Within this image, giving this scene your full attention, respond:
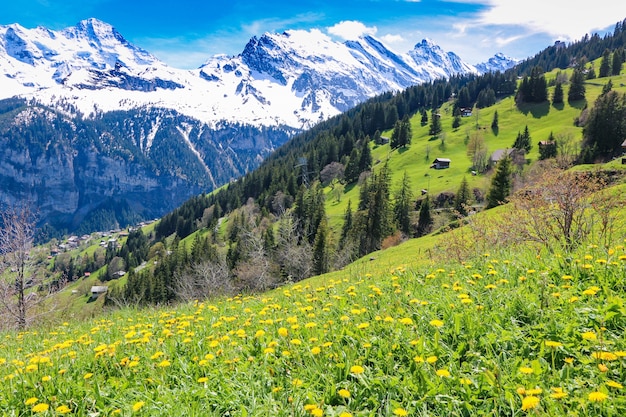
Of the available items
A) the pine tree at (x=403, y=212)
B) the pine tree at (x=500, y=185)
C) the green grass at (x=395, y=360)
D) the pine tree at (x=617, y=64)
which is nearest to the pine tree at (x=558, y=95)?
the pine tree at (x=617, y=64)

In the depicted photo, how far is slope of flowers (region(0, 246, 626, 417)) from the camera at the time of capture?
3.25 metres

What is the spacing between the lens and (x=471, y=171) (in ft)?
308

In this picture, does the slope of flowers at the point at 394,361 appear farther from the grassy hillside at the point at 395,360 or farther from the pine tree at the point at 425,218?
the pine tree at the point at 425,218

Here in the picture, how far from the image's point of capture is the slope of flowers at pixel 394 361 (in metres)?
3.25

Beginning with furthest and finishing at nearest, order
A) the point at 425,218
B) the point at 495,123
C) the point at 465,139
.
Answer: the point at 495,123 < the point at 465,139 < the point at 425,218

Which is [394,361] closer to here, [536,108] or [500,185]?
[500,185]

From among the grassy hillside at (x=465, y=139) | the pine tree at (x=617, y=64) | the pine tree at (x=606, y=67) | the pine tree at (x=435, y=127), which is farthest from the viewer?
the pine tree at (x=606, y=67)

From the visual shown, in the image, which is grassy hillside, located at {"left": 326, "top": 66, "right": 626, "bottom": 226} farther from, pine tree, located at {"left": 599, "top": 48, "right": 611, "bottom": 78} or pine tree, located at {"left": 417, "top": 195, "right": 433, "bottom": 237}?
pine tree, located at {"left": 417, "top": 195, "right": 433, "bottom": 237}

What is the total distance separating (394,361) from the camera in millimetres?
4102

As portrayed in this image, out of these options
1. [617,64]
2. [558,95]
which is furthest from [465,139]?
[617,64]

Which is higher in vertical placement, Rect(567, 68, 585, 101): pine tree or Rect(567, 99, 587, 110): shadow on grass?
Rect(567, 68, 585, 101): pine tree

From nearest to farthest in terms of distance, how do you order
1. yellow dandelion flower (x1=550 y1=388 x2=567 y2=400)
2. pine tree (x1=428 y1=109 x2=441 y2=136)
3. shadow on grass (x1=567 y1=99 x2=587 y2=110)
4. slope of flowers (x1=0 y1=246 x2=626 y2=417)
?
yellow dandelion flower (x1=550 y1=388 x2=567 y2=400) < slope of flowers (x1=0 y1=246 x2=626 y2=417) < shadow on grass (x1=567 y1=99 x2=587 y2=110) < pine tree (x1=428 y1=109 x2=441 y2=136)

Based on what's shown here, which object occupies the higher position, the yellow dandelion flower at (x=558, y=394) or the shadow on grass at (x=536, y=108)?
the yellow dandelion flower at (x=558, y=394)

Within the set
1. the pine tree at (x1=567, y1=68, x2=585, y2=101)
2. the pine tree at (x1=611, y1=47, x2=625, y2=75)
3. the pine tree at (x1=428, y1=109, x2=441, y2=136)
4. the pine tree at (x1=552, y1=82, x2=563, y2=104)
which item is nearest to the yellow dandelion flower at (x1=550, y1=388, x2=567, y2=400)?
the pine tree at (x1=428, y1=109, x2=441, y2=136)
